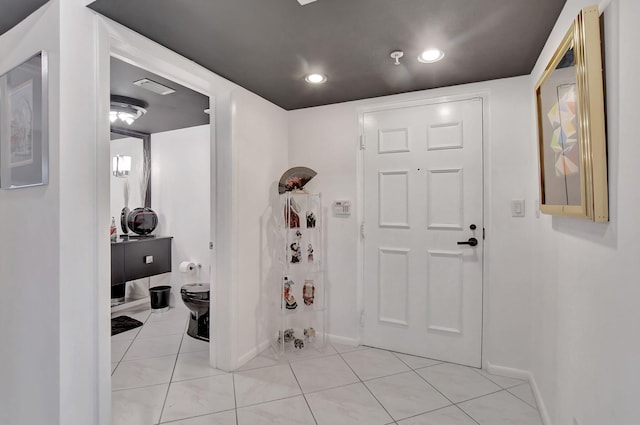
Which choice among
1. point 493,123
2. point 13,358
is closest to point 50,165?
point 13,358

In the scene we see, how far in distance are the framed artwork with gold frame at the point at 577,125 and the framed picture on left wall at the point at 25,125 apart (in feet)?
7.05

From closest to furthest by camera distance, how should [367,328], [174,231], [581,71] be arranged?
1. [581,71]
2. [367,328]
3. [174,231]

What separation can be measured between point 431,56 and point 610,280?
1536mm

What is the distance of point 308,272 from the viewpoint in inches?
116

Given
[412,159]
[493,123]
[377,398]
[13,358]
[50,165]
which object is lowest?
[377,398]

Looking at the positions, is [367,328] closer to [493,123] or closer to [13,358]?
[493,123]

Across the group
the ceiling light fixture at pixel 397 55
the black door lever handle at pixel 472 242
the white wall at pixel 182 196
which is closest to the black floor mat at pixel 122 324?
the white wall at pixel 182 196

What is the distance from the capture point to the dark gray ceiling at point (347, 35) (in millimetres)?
1492

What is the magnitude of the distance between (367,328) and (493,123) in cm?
193

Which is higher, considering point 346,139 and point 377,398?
point 346,139

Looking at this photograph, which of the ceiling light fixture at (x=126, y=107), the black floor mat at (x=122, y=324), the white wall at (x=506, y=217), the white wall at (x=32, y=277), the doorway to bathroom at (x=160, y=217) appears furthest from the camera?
the black floor mat at (x=122, y=324)

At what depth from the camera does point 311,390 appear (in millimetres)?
2127

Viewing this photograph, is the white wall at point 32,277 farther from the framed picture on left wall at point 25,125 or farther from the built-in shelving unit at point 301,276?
the built-in shelving unit at point 301,276

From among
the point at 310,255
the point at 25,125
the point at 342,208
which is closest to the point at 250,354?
the point at 310,255
